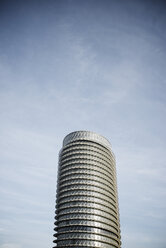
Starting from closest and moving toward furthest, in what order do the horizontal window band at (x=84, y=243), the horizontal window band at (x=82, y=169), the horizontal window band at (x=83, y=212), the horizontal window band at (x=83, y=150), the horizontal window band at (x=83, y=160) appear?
the horizontal window band at (x=84, y=243)
the horizontal window band at (x=83, y=212)
the horizontal window band at (x=82, y=169)
the horizontal window band at (x=83, y=160)
the horizontal window band at (x=83, y=150)

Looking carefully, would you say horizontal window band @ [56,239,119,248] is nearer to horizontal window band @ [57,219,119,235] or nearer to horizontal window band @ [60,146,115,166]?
horizontal window band @ [57,219,119,235]

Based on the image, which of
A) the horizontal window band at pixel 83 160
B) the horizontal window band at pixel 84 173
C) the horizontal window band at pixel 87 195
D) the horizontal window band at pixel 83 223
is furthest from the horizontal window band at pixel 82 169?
the horizontal window band at pixel 83 223

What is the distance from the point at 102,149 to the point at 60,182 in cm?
3226

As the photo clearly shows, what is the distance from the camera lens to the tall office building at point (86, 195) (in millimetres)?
88312

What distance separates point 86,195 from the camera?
3777 inches

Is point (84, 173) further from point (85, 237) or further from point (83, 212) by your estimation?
point (85, 237)

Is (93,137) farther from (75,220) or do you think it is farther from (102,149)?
(75,220)

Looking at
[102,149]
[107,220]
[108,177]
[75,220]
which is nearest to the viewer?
[75,220]

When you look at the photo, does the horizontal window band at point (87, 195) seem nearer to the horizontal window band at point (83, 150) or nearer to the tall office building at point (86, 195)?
the tall office building at point (86, 195)

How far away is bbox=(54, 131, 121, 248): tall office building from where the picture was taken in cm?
8831

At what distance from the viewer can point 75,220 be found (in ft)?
295

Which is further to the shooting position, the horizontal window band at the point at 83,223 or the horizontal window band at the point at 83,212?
the horizontal window band at the point at 83,212

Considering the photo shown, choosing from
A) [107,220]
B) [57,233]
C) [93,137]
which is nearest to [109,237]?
[107,220]

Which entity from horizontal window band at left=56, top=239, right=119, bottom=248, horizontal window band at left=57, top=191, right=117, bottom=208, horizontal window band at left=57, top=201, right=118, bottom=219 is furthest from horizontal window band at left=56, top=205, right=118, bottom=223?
horizontal window band at left=56, top=239, right=119, bottom=248
